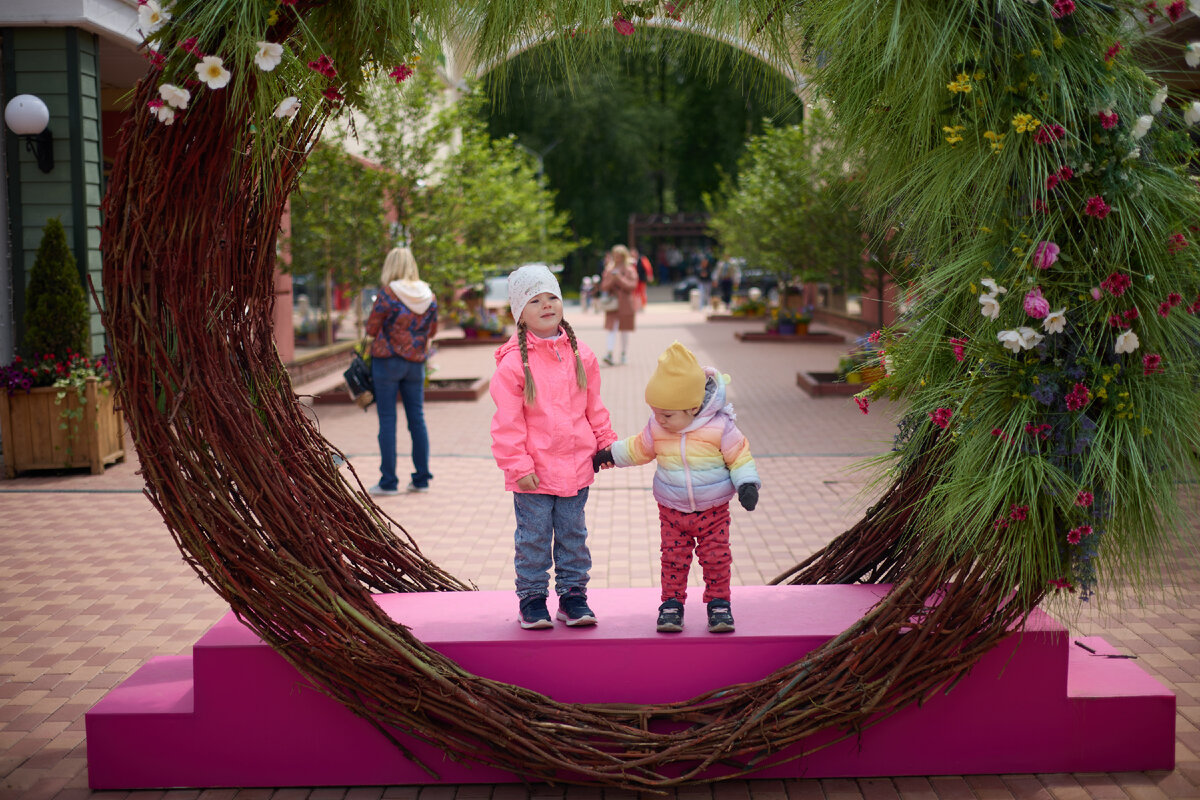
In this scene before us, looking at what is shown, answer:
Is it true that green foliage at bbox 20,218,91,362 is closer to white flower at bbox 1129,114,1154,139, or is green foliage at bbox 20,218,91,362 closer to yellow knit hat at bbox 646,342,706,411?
yellow knit hat at bbox 646,342,706,411

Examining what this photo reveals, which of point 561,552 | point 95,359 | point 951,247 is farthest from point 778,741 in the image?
point 95,359

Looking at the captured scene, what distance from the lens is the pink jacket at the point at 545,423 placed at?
3.79 metres

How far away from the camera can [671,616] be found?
146 inches

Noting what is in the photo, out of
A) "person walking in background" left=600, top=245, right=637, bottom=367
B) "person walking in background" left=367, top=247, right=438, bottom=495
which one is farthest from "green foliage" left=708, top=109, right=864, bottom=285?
"person walking in background" left=367, top=247, right=438, bottom=495

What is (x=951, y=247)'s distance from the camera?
366 centimetres

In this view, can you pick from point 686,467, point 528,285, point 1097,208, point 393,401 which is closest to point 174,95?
point 528,285

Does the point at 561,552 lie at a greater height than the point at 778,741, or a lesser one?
greater

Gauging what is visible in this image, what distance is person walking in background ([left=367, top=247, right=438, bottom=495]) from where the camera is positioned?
782cm

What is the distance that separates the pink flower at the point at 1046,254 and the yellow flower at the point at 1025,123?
32cm

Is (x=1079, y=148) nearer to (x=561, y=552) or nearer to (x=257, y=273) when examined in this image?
(x=561, y=552)

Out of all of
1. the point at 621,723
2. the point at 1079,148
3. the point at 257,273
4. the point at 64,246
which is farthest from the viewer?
the point at 64,246

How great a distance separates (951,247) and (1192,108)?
2.51 feet

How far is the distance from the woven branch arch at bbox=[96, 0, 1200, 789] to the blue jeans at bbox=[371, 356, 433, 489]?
4.14 metres

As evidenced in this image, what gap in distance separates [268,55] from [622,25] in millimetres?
1072
